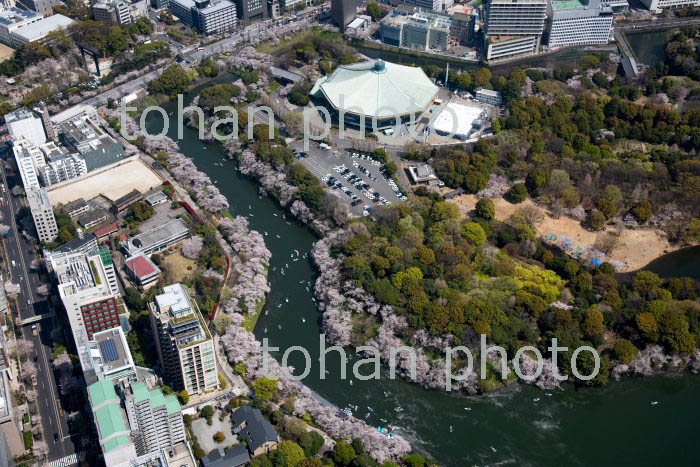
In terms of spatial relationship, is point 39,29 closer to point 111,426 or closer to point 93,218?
point 93,218

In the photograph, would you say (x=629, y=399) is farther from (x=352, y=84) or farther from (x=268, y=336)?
(x=352, y=84)

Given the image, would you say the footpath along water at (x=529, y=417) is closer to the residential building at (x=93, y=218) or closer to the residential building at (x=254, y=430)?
the residential building at (x=254, y=430)

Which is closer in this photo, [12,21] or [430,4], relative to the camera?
[12,21]

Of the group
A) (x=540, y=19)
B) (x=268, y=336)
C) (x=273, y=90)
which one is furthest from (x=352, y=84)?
(x=268, y=336)

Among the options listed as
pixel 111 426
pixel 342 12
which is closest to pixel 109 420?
pixel 111 426

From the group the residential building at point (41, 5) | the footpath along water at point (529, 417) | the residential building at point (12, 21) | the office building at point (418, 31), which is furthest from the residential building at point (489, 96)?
the residential building at point (41, 5)

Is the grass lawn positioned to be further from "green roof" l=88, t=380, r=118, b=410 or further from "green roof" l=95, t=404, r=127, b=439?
"green roof" l=95, t=404, r=127, b=439
